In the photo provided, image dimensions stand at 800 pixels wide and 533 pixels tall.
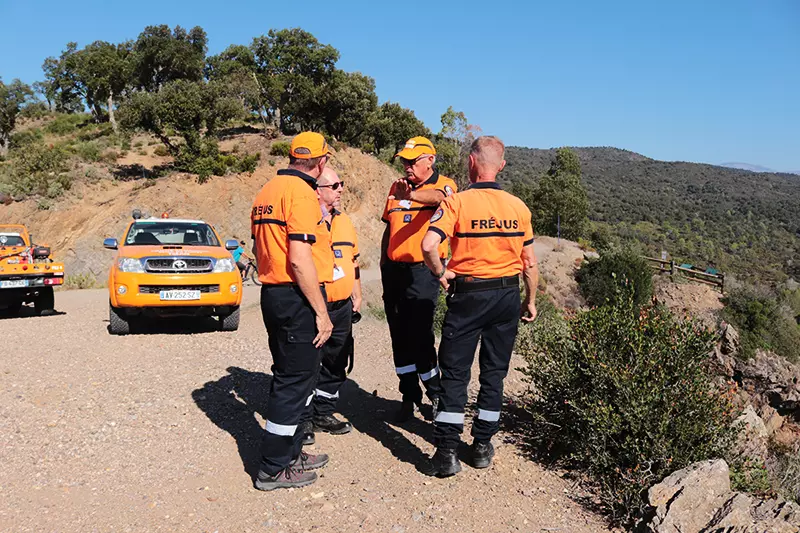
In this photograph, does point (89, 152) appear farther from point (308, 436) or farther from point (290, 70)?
point (308, 436)

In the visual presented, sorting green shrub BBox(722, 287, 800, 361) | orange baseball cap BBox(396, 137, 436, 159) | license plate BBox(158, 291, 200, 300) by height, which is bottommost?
green shrub BBox(722, 287, 800, 361)

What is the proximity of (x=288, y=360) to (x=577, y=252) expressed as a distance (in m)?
34.1

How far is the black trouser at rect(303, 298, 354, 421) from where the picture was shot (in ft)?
14.4

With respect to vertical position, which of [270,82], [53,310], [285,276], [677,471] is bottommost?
[53,310]

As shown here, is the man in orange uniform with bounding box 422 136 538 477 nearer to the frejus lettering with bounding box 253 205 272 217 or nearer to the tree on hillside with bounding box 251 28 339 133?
the frejus lettering with bounding box 253 205 272 217

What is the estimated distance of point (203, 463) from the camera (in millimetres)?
4227

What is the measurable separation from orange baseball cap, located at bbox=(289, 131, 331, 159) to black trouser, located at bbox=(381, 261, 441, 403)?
122cm

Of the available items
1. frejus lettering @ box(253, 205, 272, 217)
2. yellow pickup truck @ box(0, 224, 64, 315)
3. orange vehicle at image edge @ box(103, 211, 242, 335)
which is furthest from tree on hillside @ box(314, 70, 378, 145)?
frejus lettering @ box(253, 205, 272, 217)

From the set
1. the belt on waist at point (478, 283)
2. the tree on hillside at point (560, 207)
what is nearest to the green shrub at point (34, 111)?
the tree on hillside at point (560, 207)

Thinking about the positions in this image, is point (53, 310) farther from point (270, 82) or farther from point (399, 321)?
point (270, 82)

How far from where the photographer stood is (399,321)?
15.3 ft

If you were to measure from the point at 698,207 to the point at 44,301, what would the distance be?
273 ft

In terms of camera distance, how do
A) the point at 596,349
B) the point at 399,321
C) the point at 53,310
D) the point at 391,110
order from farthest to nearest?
the point at 391,110
the point at 53,310
the point at 399,321
the point at 596,349

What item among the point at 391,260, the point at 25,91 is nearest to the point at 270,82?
the point at 25,91
